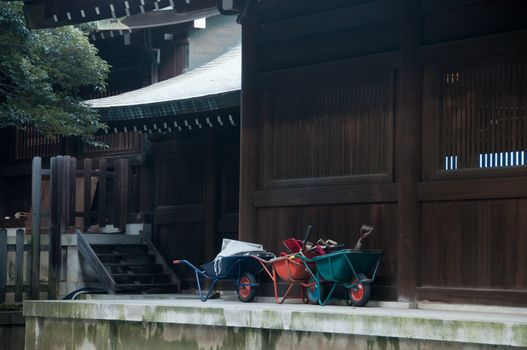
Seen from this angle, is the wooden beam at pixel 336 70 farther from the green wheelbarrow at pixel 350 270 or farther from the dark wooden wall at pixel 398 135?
the green wheelbarrow at pixel 350 270

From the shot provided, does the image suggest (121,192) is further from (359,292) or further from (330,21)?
(359,292)

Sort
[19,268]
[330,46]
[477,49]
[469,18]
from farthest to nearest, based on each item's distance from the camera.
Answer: [19,268], [330,46], [469,18], [477,49]

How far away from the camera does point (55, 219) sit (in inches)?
677

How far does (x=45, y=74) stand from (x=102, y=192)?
213 centimetres

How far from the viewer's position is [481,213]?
10805 mm

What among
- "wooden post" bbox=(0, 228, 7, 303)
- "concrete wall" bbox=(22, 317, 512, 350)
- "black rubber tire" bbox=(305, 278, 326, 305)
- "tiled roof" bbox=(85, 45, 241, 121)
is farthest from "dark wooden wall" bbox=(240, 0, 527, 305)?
"wooden post" bbox=(0, 228, 7, 303)

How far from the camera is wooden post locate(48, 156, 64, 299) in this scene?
17125mm

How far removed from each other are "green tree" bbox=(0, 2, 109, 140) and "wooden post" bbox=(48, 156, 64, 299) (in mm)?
1150

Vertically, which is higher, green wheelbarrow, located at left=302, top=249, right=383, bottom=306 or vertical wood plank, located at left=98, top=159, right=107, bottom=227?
vertical wood plank, located at left=98, top=159, right=107, bottom=227

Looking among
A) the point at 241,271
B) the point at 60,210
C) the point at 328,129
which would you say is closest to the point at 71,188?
the point at 60,210

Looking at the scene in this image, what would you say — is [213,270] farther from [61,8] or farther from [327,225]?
→ [61,8]

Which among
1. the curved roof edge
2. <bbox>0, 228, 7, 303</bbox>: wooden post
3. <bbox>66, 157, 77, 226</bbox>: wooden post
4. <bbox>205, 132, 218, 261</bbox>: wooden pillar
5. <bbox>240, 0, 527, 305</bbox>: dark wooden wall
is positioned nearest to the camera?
<bbox>240, 0, 527, 305</bbox>: dark wooden wall

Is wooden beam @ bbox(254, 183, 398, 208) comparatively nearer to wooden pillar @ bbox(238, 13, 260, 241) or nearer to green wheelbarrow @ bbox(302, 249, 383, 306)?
wooden pillar @ bbox(238, 13, 260, 241)

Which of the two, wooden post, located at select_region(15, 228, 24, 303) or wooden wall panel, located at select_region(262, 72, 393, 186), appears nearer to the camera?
wooden wall panel, located at select_region(262, 72, 393, 186)
